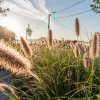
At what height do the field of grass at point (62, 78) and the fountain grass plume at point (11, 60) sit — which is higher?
the fountain grass plume at point (11, 60)

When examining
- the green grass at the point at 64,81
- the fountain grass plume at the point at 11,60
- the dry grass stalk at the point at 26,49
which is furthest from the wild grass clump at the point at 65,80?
the fountain grass plume at the point at 11,60

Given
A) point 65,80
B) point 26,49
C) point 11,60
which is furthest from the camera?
point 65,80

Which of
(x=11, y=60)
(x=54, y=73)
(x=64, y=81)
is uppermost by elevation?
(x=11, y=60)

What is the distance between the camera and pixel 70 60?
5.07 m

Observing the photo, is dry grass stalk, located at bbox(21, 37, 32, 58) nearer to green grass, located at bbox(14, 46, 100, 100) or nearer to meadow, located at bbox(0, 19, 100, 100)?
meadow, located at bbox(0, 19, 100, 100)

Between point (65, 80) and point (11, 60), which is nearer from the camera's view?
point (11, 60)

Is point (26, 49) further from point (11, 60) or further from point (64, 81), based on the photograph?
point (64, 81)

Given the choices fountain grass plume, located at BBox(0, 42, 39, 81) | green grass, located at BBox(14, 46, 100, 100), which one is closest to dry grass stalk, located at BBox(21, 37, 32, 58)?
green grass, located at BBox(14, 46, 100, 100)

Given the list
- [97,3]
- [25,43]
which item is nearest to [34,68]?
[25,43]

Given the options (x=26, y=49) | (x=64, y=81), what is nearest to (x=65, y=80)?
(x=64, y=81)

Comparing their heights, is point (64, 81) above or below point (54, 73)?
below

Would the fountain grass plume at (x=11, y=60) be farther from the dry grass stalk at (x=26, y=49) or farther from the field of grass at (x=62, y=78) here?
the dry grass stalk at (x=26, y=49)

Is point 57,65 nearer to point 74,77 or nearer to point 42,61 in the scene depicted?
point 74,77

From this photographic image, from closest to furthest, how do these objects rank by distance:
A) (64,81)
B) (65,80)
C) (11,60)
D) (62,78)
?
(11,60), (65,80), (64,81), (62,78)
